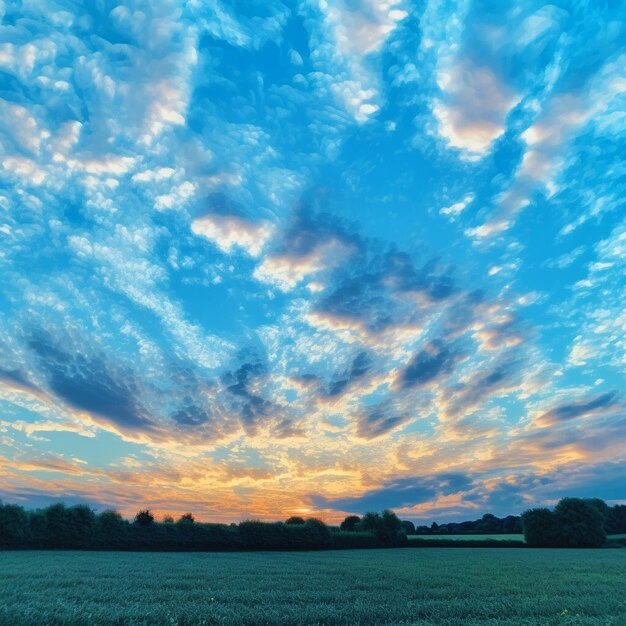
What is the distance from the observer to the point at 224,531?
215 feet

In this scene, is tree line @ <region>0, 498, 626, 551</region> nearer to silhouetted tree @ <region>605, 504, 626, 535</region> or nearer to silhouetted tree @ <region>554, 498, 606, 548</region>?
silhouetted tree @ <region>554, 498, 606, 548</region>

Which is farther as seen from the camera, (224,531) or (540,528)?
(540,528)

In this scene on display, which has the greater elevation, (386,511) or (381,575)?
(386,511)

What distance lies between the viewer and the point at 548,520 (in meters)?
85.9

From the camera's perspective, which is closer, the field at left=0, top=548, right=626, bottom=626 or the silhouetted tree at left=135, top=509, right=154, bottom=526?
the field at left=0, top=548, right=626, bottom=626

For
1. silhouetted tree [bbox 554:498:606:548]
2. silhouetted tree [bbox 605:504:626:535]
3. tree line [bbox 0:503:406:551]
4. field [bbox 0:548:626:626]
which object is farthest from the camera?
silhouetted tree [bbox 605:504:626:535]

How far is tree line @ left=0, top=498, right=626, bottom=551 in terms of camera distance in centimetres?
5753

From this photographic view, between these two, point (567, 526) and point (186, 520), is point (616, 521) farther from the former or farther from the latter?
point (186, 520)

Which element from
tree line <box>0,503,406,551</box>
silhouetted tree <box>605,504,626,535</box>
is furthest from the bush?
silhouetted tree <box>605,504,626,535</box>

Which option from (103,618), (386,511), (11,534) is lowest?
(103,618)

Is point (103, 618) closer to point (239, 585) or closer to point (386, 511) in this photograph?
point (239, 585)

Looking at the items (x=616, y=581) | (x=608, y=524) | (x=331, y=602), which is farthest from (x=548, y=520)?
(x=331, y=602)

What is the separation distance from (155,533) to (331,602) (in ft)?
181

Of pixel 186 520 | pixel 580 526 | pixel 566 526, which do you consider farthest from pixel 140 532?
pixel 580 526
